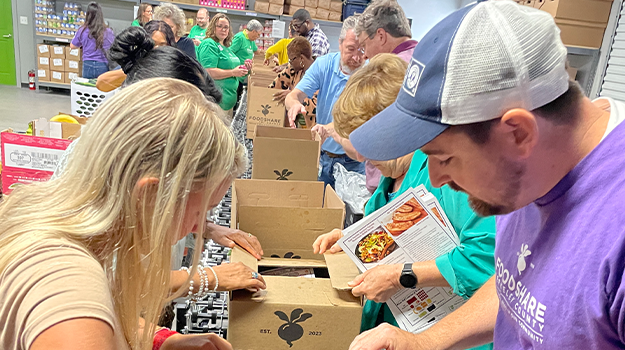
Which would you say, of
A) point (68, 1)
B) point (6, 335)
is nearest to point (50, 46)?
point (68, 1)

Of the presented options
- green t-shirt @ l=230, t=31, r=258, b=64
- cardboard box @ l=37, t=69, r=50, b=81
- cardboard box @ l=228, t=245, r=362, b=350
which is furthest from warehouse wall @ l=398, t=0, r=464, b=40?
cardboard box @ l=228, t=245, r=362, b=350

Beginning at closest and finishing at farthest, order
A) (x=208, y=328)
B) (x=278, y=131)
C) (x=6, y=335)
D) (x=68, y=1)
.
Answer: (x=6, y=335) < (x=208, y=328) < (x=278, y=131) < (x=68, y=1)

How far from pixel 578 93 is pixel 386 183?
92cm

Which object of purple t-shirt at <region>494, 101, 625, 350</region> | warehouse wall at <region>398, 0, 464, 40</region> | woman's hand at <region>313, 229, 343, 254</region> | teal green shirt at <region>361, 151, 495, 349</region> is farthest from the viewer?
warehouse wall at <region>398, 0, 464, 40</region>

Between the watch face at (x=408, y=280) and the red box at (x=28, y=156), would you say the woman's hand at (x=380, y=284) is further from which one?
the red box at (x=28, y=156)

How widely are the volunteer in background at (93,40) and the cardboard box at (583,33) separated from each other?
6.32 meters

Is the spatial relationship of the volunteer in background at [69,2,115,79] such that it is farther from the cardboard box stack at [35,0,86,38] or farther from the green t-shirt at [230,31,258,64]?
the cardboard box stack at [35,0,86,38]

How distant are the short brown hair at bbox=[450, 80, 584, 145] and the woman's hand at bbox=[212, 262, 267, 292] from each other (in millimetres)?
792

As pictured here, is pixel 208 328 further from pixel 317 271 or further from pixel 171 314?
pixel 317 271

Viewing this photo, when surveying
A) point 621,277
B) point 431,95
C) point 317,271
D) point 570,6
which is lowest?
point 317,271

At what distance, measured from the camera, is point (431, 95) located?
698 millimetres

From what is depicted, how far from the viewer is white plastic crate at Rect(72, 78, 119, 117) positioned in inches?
121

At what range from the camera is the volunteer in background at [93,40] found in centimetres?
698

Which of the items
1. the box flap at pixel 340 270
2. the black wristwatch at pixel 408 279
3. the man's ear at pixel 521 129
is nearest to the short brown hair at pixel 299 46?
the box flap at pixel 340 270
